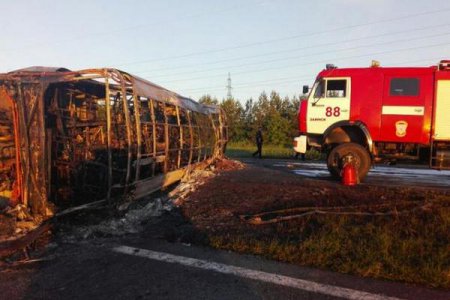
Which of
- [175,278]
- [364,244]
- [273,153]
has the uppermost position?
[364,244]

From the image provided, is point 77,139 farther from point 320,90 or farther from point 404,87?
point 404,87

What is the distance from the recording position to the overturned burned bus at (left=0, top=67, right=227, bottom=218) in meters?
6.43

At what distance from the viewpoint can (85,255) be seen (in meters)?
5.05

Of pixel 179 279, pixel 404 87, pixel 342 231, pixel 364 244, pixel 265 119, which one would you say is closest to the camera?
pixel 179 279

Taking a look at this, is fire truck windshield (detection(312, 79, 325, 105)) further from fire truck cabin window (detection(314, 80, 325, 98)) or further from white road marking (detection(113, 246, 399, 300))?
white road marking (detection(113, 246, 399, 300))

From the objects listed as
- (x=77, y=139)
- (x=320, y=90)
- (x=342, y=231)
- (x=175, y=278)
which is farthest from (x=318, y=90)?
(x=175, y=278)

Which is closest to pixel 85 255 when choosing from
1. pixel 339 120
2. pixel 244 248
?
pixel 244 248

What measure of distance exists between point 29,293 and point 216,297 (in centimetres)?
192

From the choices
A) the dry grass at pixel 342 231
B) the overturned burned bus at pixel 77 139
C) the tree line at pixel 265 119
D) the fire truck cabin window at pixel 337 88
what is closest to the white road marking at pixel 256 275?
the dry grass at pixel 342 231

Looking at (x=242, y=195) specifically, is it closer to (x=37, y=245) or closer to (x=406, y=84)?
(x=37, y=245)

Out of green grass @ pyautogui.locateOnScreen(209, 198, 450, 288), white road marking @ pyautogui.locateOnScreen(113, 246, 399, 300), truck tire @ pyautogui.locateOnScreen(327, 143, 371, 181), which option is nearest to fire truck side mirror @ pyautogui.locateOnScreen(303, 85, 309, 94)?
truck tire @ pyautogui.locateOnScreen(327, 143, 371, 181)

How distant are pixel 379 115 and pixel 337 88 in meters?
1.41

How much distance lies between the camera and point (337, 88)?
1111 centimetres

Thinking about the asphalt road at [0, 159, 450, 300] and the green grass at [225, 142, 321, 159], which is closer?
the asphalt road at [0, 159, 450, 300]
